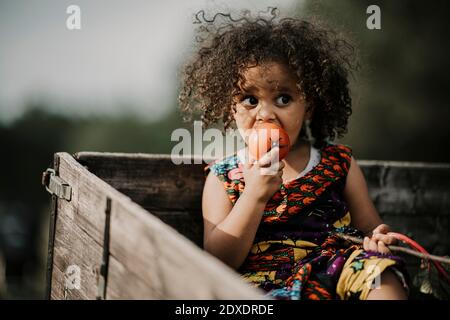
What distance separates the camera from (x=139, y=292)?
144 centimetres

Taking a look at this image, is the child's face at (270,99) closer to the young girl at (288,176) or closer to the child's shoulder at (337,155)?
the young girl at (288,176)

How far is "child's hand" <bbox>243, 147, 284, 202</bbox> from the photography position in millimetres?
2033

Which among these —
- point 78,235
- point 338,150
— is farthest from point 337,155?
point 78,235

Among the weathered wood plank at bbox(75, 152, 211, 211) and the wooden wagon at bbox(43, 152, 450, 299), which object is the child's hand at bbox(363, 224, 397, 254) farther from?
the weathered wood plank at bbox(75, 152, 211, 211)

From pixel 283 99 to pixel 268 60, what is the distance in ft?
0.52

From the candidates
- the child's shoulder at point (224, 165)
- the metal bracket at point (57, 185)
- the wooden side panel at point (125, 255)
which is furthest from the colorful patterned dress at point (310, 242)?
the metal bracket at point (57, 185)

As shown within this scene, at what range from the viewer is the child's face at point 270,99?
7.14ft

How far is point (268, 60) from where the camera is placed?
223 centimetres

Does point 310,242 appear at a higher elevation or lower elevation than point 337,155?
lower

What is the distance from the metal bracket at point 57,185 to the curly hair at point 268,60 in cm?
67

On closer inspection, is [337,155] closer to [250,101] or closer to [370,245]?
[250,101]

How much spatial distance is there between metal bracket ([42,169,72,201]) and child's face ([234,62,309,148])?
0.67 meters

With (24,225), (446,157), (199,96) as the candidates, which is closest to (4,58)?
(24,225)
